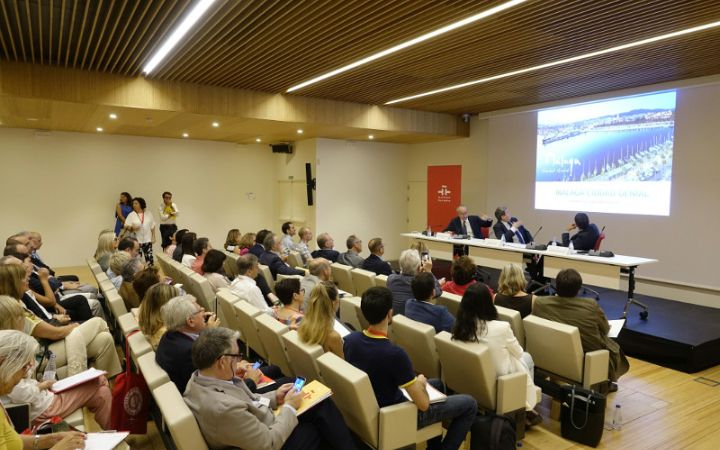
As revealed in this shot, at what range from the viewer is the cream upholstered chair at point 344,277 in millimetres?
5598

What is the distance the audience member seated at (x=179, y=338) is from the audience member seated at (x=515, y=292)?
259 cm

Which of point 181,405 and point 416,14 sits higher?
point 416,14

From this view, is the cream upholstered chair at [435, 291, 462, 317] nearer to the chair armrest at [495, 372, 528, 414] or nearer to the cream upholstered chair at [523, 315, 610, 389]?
the cream upholstered chair at [523, 315, 610, 389]

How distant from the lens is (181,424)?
1.96 meters

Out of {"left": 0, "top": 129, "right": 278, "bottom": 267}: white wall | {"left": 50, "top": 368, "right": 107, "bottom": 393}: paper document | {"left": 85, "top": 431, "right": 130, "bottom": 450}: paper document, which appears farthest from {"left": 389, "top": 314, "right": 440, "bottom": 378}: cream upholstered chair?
{"left": 0, "top": 129, "right": 278, "bottom": 267}: white wall

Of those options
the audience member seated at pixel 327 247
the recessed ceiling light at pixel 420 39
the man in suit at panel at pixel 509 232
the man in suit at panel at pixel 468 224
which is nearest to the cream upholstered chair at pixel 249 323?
the audience member seated at pixel 327 247

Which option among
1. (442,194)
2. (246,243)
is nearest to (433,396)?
(246,243)

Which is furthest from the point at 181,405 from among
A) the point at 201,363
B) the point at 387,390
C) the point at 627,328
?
the point at 627,328

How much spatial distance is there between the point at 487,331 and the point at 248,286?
232cm

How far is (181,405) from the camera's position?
208 centimetres

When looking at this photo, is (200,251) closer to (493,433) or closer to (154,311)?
(154,311)

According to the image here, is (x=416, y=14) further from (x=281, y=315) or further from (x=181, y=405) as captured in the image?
(x=181, y=405)

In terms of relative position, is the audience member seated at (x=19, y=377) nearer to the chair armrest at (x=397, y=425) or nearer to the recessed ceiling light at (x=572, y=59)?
the chair armrest at (x=397, y=425)

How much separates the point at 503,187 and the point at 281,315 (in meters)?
7.47
